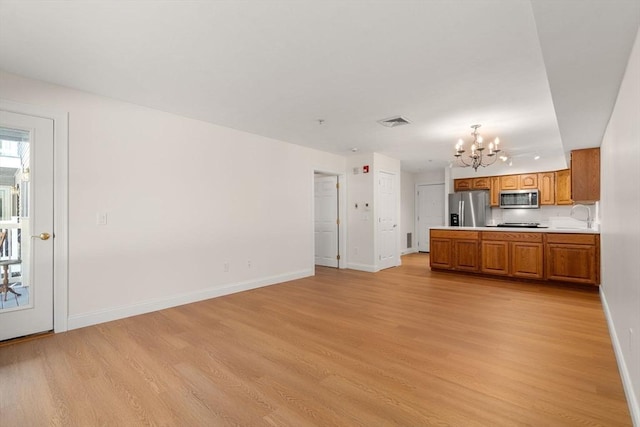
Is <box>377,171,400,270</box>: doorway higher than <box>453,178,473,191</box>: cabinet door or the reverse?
the reverse

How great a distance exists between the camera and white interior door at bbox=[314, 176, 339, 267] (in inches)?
259

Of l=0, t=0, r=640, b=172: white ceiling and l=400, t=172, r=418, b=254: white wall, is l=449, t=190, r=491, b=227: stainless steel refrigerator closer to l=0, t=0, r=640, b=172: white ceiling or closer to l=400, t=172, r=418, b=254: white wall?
l=400, t=172, r=418, b=254: white wall

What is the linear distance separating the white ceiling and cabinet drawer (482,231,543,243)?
1.77 meters

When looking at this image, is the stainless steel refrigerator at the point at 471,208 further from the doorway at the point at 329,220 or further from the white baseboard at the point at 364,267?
the doorway at the point at 329,220

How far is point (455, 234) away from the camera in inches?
234

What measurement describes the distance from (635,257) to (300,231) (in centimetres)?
439

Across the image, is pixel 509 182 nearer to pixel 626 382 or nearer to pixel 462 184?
pixel 462 184

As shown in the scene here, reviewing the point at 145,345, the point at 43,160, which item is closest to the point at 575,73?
the point at 145,345

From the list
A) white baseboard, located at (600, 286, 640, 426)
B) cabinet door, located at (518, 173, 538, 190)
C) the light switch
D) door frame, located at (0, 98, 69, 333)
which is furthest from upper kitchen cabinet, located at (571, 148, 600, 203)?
door frame, located at (0, 98, 69, 333)

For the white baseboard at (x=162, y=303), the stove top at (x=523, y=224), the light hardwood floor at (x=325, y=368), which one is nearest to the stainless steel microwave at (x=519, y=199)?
the stove top at (x=523, y=224)

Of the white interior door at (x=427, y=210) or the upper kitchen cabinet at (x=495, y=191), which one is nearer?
the upper kitchen cabinet at (x=495, y=191)

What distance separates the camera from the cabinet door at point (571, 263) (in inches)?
181

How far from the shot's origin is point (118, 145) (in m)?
3.37

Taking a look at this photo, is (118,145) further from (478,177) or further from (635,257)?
(478,177)
